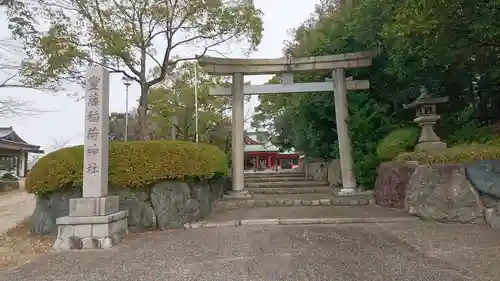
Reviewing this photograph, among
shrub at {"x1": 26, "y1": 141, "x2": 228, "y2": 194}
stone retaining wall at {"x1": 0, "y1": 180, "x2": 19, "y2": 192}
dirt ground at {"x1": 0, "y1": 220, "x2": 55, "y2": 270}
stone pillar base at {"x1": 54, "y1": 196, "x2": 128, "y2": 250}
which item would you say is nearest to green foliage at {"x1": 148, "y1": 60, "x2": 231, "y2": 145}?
stone retaining wall at {"x1": 0, "y1": 180, "x2": 19, "y2": 192}

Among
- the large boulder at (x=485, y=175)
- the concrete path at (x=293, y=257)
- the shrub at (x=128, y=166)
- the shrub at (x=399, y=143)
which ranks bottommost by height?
the concrete path at (x=293, y=257)

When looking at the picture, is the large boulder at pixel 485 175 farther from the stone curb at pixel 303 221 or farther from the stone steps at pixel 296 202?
the stone steps at pixel 296 202

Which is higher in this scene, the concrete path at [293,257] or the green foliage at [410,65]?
the green foliage at [410,65]

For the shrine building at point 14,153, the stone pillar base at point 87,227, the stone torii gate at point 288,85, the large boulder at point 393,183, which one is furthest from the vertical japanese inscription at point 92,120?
the shrine building at point 14,153

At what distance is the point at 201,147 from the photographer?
6.97 meters

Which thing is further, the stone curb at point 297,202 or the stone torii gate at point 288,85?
the stone torii gate at point 288,85

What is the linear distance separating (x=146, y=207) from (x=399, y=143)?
244 inches

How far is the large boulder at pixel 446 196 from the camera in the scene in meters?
5.99

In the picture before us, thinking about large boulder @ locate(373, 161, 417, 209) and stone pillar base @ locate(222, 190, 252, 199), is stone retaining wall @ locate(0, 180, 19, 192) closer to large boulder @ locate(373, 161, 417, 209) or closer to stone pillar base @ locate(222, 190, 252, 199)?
stone pillar base @ locate(222, 190, 252, 199)

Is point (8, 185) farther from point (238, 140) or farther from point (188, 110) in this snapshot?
point (238, 140)

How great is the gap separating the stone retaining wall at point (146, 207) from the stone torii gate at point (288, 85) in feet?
8.67

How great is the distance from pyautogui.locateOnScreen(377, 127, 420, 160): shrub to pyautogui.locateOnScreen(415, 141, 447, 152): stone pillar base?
1.43ft

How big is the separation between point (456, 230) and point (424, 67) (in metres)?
4.87

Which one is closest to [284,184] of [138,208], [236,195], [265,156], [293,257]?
[236,195]
